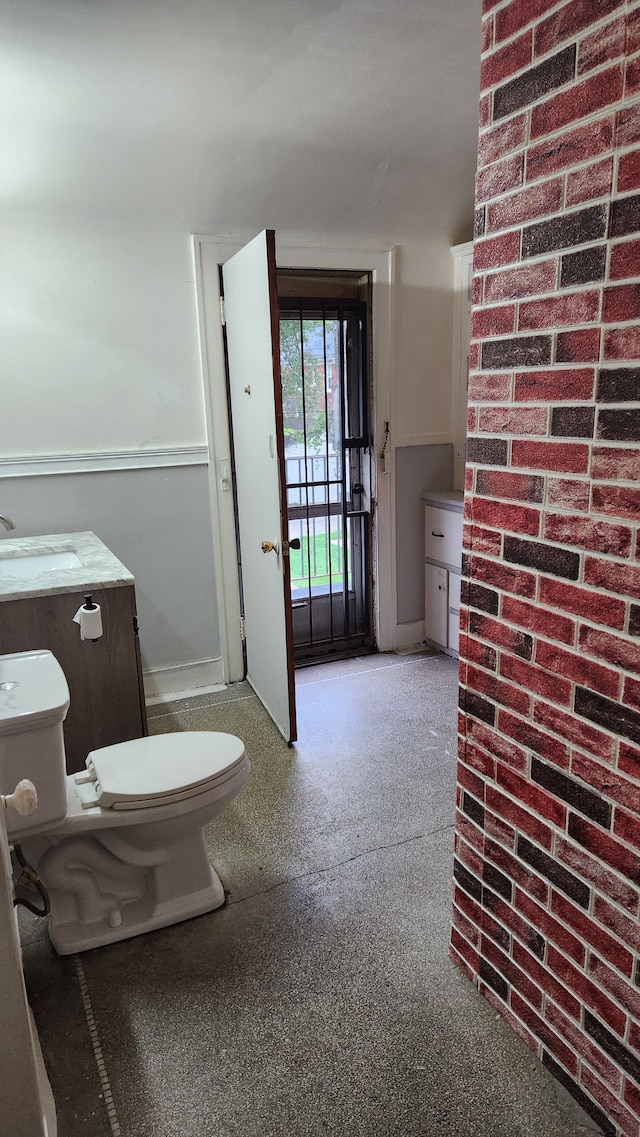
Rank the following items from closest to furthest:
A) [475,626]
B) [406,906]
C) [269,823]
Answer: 1. [475,626]
2. [406,906]
3. [269,823]

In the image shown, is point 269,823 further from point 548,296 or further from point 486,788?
point 548,296

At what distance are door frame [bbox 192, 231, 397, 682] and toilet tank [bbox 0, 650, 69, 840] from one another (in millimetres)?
1658

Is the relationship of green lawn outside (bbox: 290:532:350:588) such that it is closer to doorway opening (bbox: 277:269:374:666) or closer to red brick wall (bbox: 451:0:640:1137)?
doorway opening (bbox: 277:269:374:666)

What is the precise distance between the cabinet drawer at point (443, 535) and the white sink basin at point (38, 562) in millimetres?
1774

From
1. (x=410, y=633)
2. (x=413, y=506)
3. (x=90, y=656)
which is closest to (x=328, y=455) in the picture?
(x=413, y=506)

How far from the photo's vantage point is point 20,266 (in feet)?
9.17

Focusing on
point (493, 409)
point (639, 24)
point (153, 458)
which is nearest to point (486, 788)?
point (493, 409)

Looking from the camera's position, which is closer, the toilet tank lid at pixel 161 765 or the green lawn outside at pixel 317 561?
the toilet tank lid at pixel 161 765

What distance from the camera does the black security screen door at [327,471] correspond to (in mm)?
3492

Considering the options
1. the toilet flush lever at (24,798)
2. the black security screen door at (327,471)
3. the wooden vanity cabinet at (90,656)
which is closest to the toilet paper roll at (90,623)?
the wooden vanity cabinet at (90,656)

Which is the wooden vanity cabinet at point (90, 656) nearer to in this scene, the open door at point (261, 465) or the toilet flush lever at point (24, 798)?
the open door at point (261, 465)

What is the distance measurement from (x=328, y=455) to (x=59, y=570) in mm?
1644

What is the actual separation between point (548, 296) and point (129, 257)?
2.21 meters

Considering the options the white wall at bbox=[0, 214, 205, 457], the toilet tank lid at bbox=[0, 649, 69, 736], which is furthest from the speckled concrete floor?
the white wall at bbox=[0, 214, 205, 457]
